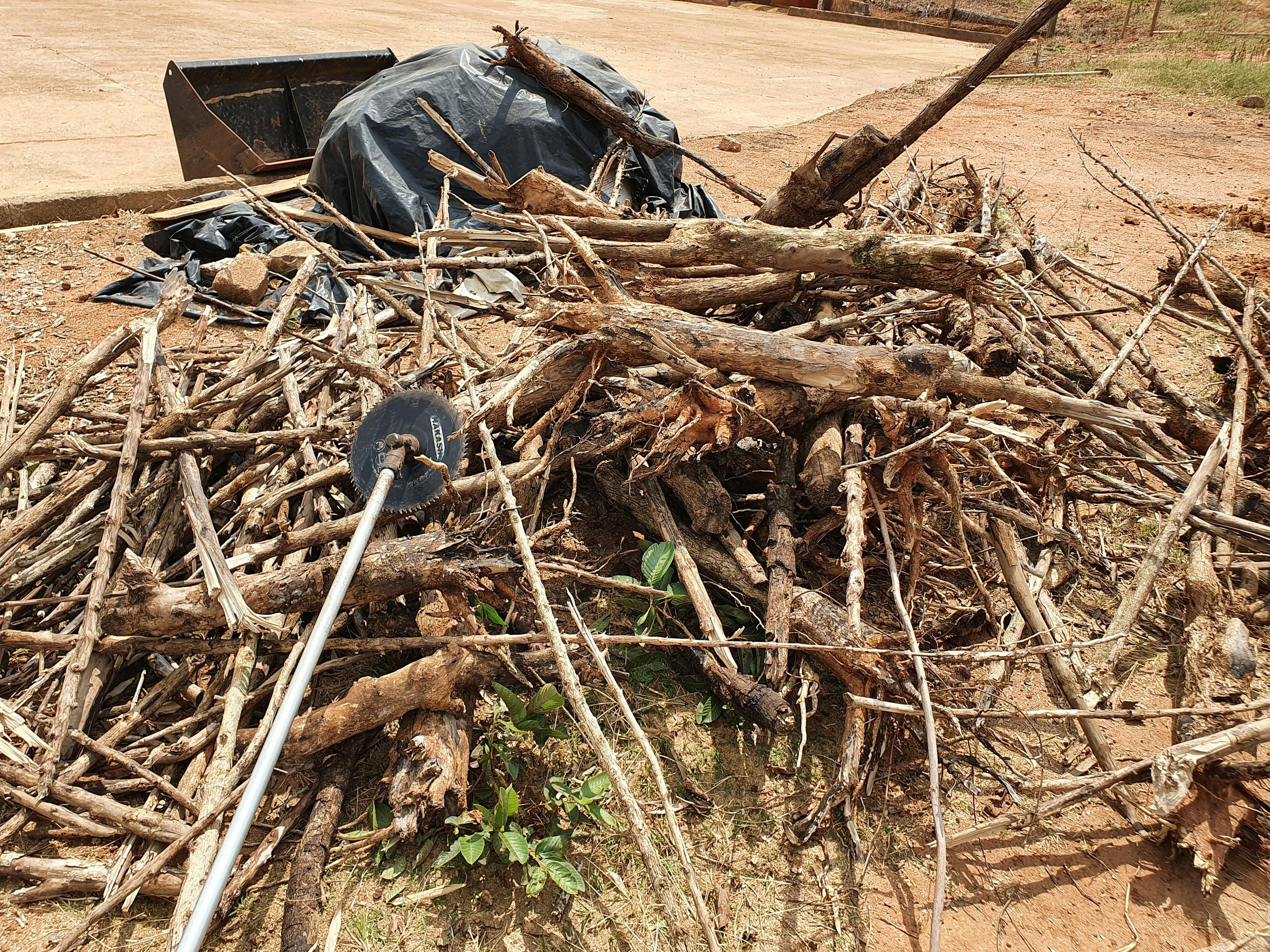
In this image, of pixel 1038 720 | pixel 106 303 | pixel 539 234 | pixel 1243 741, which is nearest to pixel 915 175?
pixel 539 234

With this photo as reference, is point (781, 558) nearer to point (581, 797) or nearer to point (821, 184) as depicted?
point (581, 797)

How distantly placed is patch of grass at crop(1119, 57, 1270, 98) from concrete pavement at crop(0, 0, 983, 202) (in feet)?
11.2

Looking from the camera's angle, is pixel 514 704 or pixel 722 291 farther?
pixel 722 291

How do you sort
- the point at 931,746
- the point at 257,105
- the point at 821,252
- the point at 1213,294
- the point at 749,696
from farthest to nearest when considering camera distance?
1. the point at 257,105
2. the point at 1213,294
3. the point at 821,252
4. the point at 749,696
5. the point at 931,746

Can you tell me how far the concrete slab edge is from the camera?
20.1ft

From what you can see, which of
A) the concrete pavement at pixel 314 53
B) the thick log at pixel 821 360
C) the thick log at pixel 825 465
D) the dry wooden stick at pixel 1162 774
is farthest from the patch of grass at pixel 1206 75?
the dry wooden stick at pixel 1162 774

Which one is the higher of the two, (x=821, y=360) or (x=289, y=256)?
(x=821, y=360)

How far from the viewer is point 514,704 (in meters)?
2.30

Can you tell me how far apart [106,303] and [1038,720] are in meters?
6.02

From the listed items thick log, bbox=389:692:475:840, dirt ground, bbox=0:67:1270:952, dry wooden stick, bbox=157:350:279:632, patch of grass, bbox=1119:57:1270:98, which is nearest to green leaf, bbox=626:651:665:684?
dirt ground, bbox=0:67:1270:952

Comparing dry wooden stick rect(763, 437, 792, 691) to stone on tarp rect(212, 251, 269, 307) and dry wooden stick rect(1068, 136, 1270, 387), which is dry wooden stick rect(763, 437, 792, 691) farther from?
stone on tarp rect(212, 251, 269, 307)

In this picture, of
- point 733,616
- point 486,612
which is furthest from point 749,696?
point 486,612

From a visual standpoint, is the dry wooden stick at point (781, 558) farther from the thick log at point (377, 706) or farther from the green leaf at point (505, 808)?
the thick log at point (377, 706)

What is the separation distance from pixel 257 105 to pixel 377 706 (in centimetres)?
673
